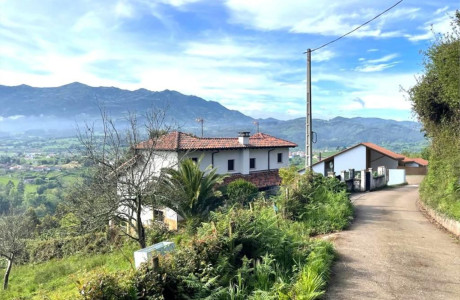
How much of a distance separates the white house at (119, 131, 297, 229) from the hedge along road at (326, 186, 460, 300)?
46.9 feet

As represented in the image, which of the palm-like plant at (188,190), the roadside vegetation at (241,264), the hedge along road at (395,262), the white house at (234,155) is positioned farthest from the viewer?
the white house at (234,155)

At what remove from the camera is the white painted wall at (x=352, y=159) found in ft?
121

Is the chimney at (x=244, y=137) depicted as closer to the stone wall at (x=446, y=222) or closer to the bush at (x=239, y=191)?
the bush at (x=239, y=191)

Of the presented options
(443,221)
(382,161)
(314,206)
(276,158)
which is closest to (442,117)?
(443,221)

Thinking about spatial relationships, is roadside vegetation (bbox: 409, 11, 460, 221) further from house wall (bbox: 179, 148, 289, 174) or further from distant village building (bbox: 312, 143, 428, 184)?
distant village building (bbox: 312, 143, 428, 184)

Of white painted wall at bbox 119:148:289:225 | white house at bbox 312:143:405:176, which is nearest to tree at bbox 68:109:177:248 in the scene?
white painted wall at bbox 119:148:289:225

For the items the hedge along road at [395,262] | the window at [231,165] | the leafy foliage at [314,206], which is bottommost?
the hedge along road at [395,262]

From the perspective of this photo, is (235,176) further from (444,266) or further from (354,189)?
(444,266)

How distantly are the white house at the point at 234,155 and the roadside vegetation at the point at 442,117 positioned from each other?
1391cm

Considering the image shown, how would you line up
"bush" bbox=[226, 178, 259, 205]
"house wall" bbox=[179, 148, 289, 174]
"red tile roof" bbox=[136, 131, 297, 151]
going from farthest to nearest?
"house wall" bbox=[179, 148, 289, 174] → "red tile roof" bbox=[136, 131, 297, 151] → "bush" bbox=[226, 178, 259, 205]

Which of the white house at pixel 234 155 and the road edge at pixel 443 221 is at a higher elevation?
the white house at pixel 234 155

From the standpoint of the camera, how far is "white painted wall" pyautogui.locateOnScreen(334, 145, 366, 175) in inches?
1457

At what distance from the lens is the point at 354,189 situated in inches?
899

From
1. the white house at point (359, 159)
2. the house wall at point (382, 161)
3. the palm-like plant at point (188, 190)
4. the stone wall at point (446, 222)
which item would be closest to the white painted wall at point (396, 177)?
the white house at point (359, 159)
